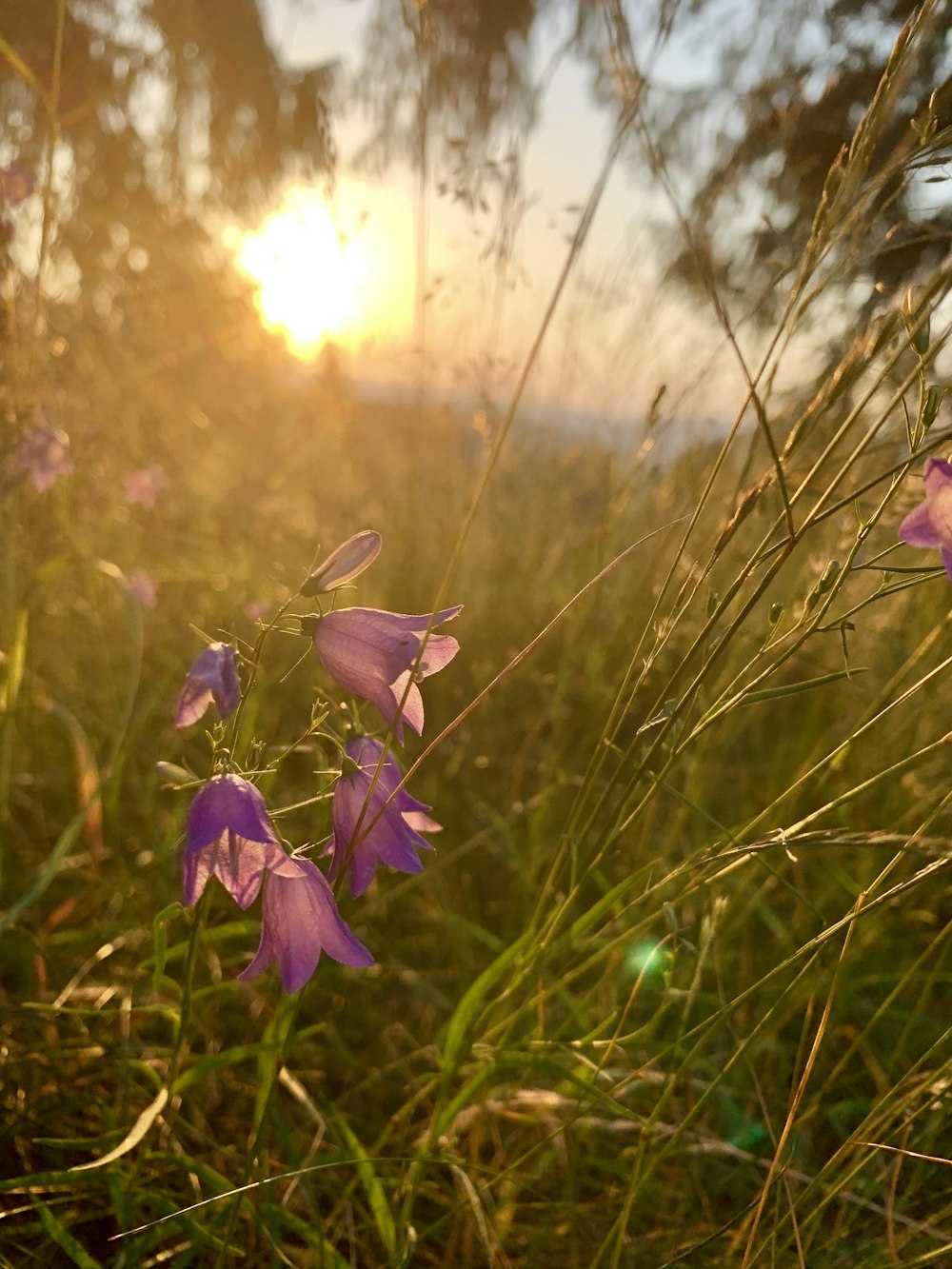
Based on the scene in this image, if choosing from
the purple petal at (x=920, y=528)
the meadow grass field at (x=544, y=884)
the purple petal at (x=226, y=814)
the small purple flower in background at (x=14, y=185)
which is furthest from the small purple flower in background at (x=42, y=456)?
the purple petal at (x=920, y=528)

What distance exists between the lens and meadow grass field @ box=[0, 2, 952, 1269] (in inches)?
31.4

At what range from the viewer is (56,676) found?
2.04 meters

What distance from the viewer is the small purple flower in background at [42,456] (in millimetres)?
1473

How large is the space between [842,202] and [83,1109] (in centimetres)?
137

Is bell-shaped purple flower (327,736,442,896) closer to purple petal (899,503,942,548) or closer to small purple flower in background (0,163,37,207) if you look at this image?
purple petal (899,503,942,548)

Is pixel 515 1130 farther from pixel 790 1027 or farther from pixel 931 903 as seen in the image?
pixel 931 903

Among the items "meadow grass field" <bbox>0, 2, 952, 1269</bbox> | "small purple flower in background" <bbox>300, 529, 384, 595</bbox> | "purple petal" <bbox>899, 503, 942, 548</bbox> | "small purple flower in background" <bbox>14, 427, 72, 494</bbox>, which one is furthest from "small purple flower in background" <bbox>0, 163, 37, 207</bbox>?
"purple petal" <bbox>899, 503, 942, 548</bbox>

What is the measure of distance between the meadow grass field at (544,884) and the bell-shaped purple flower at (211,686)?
0.02 meters

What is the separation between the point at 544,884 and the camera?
109cm

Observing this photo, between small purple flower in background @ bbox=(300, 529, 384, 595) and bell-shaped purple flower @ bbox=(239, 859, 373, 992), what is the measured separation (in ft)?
0.83

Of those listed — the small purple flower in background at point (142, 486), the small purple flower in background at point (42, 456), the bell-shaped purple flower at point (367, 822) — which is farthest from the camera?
the small purple flower in background at point (142, 486)

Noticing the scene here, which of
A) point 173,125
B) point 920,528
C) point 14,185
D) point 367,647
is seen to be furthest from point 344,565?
point 173,125

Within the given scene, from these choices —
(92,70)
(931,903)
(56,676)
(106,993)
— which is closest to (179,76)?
(92,70)

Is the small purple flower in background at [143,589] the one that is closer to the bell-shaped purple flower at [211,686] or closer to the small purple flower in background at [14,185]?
the small purple flower in background at [14,185]
